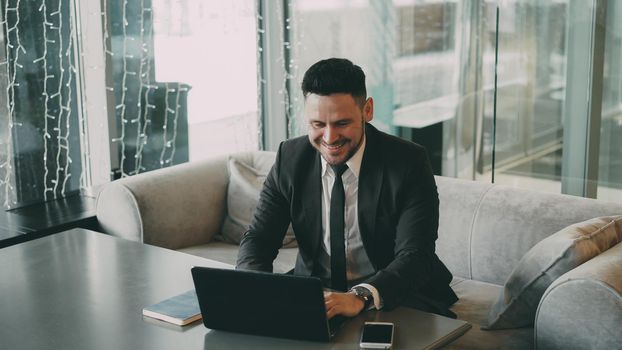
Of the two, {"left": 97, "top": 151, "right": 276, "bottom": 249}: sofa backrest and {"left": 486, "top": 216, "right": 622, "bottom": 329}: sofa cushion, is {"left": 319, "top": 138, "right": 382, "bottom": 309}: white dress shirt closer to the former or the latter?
{"left": 486, "top": 216, "right": 622, "bottom": 329}: sofa cushion

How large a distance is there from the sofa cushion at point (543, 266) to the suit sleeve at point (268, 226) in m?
0.75

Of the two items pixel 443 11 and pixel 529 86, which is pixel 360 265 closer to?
pixel 529 86

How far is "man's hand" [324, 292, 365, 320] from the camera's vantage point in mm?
1836

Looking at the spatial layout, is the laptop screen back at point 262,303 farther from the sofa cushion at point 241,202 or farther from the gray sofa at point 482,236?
the sofa cushion at point 241,202

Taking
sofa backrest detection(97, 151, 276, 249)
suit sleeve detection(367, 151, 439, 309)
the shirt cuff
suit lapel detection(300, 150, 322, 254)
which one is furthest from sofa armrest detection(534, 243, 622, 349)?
sofa backrest detection(97, 151, 276, 249)

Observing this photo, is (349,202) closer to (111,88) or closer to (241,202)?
(241,202)

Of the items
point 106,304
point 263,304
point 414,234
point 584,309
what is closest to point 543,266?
point 584,309

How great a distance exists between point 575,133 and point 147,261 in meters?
2.27

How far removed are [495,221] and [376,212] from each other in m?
0.76

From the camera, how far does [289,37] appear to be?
485 centimetres

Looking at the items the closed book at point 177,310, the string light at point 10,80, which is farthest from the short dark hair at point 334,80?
the string light at point 10,80

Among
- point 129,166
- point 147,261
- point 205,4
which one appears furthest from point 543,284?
point 205,4

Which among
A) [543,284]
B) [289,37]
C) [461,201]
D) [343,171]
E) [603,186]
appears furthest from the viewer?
[289,37]

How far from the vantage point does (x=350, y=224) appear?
2.51 meters
